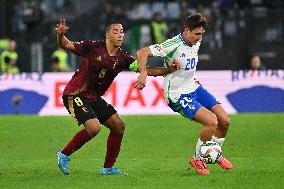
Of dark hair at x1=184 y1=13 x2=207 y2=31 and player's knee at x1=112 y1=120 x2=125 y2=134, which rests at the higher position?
dark hair at x1=184 y1=13 x2=207 y2=31

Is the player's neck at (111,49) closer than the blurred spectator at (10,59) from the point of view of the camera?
Yes

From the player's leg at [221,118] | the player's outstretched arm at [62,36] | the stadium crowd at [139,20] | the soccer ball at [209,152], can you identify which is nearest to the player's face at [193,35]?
the player's leg at [221,118]

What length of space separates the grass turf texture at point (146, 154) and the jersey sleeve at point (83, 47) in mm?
1679

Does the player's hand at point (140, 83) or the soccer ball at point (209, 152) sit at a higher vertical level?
the player's hand at point (140, 83)

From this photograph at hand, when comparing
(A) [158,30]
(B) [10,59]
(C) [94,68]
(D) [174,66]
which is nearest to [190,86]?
(D) [174,66]

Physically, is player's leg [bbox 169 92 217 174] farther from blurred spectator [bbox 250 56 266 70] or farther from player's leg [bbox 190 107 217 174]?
blurred spectator [bbox 250 56 266 70]

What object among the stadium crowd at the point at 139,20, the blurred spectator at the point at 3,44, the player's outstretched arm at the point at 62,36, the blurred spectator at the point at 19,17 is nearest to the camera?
the player's outstretched arm at the point at 62,36

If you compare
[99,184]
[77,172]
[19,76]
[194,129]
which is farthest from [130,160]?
[19,76]

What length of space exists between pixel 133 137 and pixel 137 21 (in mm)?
10026

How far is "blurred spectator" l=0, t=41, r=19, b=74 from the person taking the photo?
28.5 metres

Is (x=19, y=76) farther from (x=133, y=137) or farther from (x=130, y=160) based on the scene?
(x=130, y=160)

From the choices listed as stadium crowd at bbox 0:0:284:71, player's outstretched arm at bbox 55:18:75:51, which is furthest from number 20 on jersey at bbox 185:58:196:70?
stadium crowd at bbox 0:0:284:71

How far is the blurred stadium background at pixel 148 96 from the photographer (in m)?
13.7

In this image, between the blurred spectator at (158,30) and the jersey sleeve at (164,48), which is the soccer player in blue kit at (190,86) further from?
the blurred spectator at (158,30)
